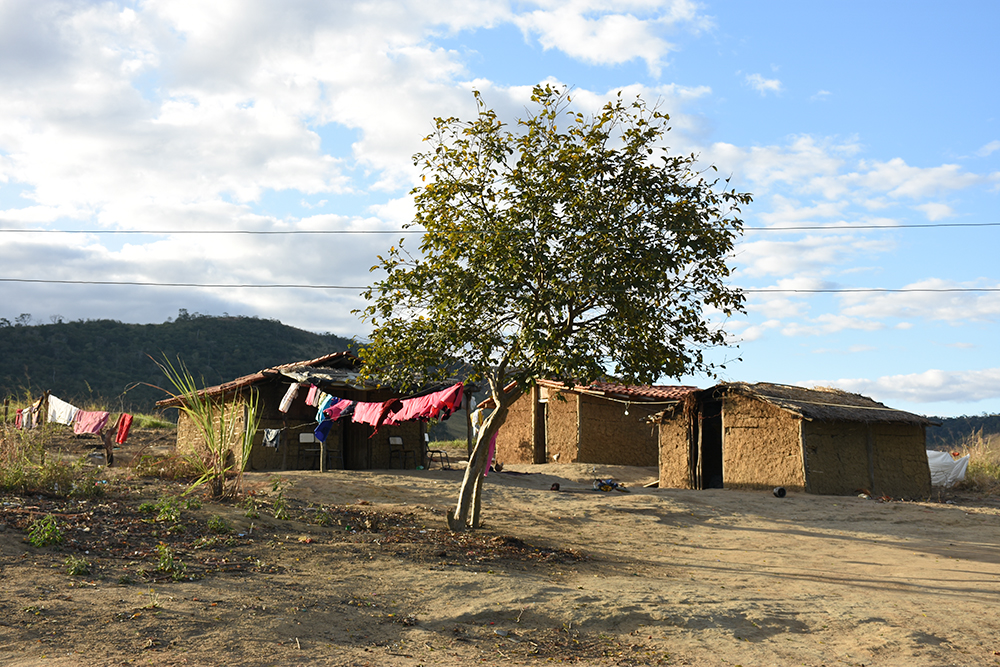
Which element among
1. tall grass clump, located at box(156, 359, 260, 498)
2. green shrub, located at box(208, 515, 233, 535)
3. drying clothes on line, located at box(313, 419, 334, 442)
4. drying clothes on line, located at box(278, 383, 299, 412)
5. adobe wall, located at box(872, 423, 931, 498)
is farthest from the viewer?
adobe wall, located at box(872, 423, 931, 498)

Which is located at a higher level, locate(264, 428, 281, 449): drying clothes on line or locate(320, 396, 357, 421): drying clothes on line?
locate(320, 396, 357, 421): drying clothes on line

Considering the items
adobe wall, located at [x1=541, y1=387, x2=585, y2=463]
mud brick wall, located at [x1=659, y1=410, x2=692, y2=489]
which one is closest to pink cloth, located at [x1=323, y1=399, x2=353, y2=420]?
adobe wall, located at [x1=541, y1=387, x2=585, y2=463]

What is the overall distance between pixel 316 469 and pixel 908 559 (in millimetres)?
13754

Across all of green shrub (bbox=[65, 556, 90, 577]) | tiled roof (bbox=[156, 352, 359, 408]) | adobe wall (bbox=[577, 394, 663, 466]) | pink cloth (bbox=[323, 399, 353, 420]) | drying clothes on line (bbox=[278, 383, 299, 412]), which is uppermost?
tiled roof (bbox=[156, 352, 359, 408])

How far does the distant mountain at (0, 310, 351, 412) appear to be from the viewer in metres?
43.0

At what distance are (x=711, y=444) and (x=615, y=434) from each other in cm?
367

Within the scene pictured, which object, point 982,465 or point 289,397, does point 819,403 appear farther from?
point 289,397

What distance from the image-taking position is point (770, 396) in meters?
17.9

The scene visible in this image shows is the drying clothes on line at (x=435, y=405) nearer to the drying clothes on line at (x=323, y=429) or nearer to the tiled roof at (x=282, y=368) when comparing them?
the drying clothes on line at (x=323, y=429)

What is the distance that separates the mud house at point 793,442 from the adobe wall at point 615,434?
11.4 feet

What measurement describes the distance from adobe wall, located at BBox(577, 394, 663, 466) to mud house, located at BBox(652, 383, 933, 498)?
3.46 m

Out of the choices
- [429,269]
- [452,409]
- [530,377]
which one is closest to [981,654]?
[530,377]

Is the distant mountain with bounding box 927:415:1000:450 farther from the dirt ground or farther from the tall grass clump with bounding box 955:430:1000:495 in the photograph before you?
the dirt ground

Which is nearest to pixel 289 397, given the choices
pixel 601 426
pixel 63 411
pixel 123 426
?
pixel 123 426
